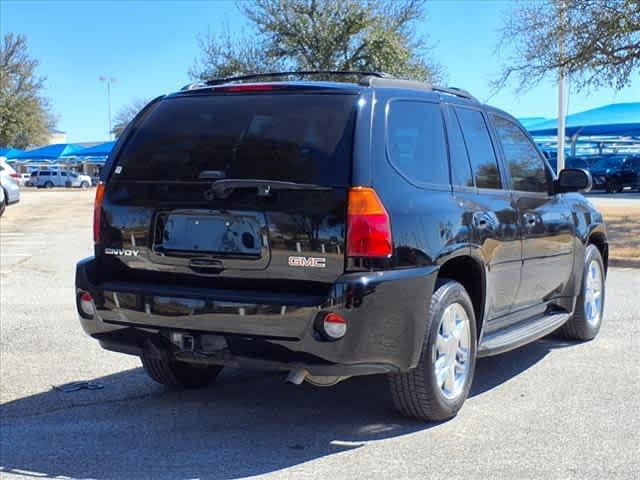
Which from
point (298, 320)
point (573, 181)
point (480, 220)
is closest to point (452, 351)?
point (480, 220)

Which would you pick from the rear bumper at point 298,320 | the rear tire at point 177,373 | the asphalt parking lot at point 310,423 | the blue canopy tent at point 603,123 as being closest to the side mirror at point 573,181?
the asphalt parking lot at point 310,423

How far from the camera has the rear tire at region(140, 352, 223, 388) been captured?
213 inches

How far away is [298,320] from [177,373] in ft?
5.40

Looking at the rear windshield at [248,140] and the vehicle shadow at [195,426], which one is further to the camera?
the rear windshield at [248,140]

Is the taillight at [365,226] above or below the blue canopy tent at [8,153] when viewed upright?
below

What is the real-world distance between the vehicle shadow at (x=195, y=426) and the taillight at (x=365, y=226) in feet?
3.55

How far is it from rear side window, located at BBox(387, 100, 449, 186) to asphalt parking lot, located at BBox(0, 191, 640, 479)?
4.72ft

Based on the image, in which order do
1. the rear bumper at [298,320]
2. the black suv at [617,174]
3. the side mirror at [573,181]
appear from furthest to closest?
1. the black suv at [617,174]
2. the side mirror at [573,181]
3. the rear bumper at [298,320]

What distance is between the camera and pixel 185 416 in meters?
5.03

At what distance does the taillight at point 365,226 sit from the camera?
4.13 meters

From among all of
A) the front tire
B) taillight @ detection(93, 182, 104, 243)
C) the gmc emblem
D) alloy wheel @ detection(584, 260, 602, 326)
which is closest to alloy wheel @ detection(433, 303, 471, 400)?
the front tire

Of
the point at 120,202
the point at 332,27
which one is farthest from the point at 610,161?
the point at 120,202

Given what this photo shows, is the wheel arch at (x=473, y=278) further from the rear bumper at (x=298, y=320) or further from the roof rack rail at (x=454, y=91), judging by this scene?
the roof rack rail at (x=454, y=91)

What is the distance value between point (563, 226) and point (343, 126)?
2.60 metres
